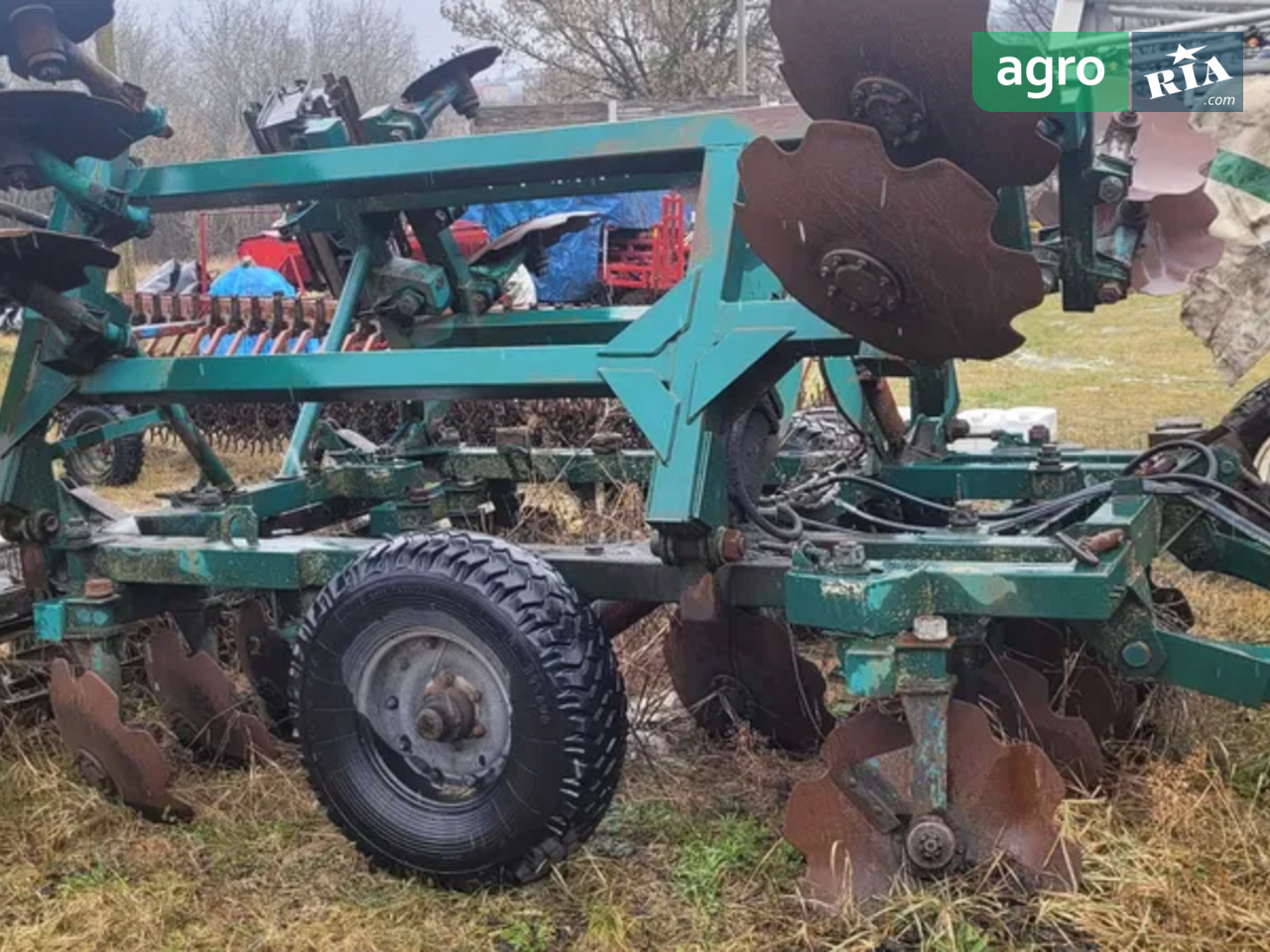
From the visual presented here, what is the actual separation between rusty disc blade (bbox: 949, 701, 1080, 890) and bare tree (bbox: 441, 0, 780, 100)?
2065 cm

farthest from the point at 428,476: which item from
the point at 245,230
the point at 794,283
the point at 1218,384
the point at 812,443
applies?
the point at 245,230

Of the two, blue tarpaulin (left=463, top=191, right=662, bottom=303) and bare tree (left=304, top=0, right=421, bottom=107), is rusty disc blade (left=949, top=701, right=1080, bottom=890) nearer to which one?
blue tarpaulin (left=463, top=191, right=662, bottom=303)

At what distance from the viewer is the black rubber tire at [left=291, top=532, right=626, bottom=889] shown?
2.92m

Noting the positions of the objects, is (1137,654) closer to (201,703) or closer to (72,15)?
(201,703)

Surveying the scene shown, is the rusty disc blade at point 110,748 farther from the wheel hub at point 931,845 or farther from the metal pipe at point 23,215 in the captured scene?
the wheel hub at point 931,845

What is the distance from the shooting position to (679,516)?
119 inches

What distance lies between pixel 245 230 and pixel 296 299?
2013 centimetres

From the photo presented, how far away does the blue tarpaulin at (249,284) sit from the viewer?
Answer: 10883 millimetres

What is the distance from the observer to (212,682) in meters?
3.88

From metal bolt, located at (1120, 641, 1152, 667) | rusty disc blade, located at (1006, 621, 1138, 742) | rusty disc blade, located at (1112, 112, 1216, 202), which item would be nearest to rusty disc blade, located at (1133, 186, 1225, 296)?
rusty disc blade, located at (1112, 112, 1216, 202)

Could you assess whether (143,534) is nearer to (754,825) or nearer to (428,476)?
(428,476)

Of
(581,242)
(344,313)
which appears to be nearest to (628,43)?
(581,242)

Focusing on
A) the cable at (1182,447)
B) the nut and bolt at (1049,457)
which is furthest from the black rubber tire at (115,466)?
the cable at (1182,447)

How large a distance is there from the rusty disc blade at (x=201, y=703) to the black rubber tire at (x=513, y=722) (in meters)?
0.73
